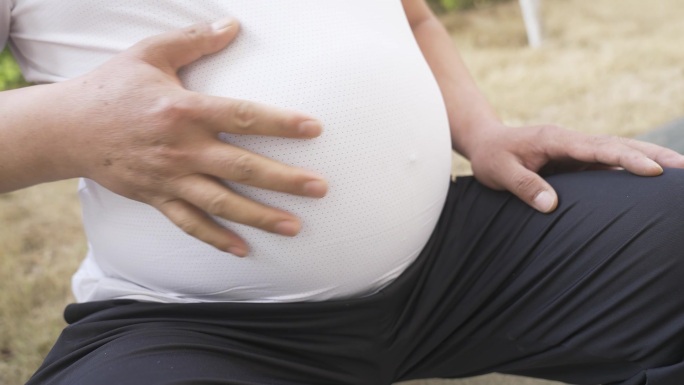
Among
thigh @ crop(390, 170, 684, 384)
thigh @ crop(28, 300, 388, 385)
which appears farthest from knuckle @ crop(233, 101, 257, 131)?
thigh @ crop(390, 170, 684, 384)

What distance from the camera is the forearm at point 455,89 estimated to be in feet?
3.37

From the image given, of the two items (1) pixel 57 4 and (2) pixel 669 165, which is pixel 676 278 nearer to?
(2) pixel 669 165

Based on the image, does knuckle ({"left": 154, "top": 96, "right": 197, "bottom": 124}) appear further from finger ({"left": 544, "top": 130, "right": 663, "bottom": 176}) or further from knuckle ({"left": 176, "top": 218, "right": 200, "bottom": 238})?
finger ({"left": 544, "top": 130, "right": 663, "bottom": 176})

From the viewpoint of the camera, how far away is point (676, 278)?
75 cm

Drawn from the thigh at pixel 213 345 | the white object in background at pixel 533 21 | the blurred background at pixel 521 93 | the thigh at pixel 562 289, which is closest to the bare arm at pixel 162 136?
the thigh at pixel 213 345

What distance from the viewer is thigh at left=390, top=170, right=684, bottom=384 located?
760 millimetres

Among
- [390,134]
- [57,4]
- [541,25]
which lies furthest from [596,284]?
[541,25]

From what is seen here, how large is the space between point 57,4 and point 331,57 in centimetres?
31

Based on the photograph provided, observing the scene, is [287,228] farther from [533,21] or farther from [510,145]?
[533,21]

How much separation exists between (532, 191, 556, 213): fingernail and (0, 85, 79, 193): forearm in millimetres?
566

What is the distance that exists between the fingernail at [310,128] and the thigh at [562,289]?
0.87 feet

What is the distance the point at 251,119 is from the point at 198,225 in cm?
12

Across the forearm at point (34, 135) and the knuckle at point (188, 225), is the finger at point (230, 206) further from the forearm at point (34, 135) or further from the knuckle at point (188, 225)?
the forearm at point (34, 135)

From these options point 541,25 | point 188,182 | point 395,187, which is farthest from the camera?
point 541,25
